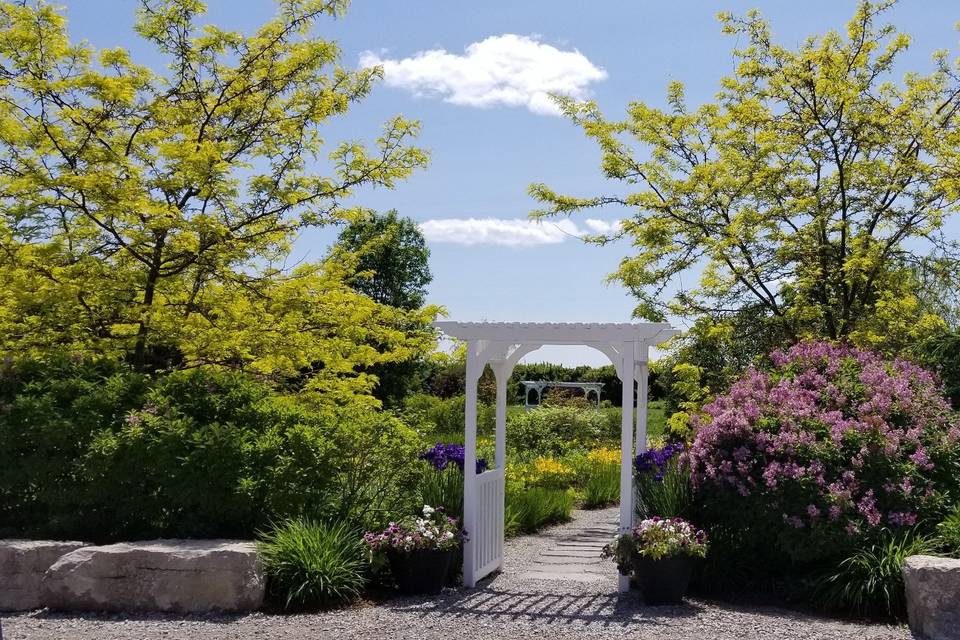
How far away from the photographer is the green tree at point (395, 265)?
823 inches

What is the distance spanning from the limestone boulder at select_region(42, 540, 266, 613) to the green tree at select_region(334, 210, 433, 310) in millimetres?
14068

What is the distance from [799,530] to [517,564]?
2672 millimetres

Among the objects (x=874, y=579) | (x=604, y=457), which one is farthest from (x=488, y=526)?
(x=604, y=457)

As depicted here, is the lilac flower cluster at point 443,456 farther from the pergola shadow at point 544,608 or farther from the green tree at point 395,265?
the green tree at point 395,265

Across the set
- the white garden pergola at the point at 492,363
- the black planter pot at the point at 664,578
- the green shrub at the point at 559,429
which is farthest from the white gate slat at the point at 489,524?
the green shrub at the point at 559,429

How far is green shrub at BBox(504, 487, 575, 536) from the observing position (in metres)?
9.80

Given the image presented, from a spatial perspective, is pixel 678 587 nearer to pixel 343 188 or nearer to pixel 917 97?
pixel 343 188

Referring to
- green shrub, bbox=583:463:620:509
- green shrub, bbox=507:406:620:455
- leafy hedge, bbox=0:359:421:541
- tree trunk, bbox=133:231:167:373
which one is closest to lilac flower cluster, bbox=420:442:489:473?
leafy hedge, bbox=0:359:421:541

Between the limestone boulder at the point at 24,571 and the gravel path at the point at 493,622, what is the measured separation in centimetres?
22

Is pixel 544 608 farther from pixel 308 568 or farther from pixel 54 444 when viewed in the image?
pixel 54 444

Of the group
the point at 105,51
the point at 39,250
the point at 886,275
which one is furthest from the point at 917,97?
the point at 39,250

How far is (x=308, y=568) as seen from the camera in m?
6.44

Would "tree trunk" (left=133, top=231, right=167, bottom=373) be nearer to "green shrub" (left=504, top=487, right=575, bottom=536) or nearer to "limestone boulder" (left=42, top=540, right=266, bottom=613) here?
"limestone boulder" (left=42, top=540, right=266, bottom=613)

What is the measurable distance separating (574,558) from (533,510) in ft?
5.43
